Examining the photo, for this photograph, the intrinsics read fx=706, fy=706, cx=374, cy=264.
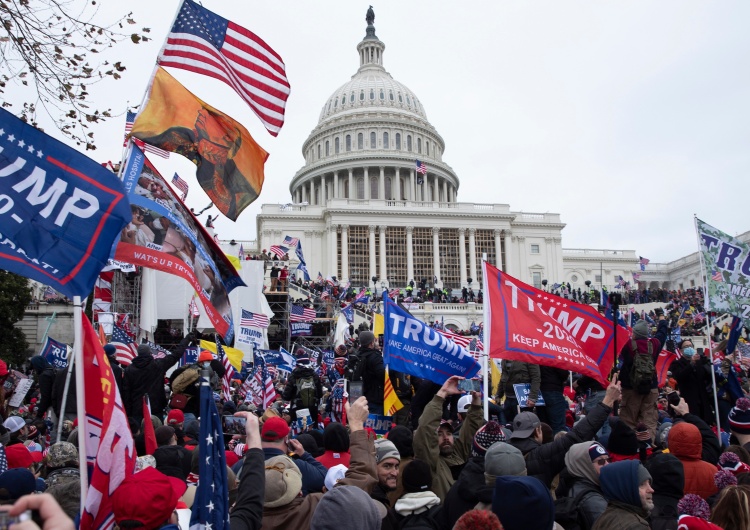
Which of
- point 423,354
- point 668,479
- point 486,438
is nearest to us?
point 668,479

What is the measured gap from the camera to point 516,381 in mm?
8898

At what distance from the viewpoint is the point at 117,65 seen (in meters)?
7.79

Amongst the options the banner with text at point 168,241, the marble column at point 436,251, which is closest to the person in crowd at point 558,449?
the banner with text at point 168,241

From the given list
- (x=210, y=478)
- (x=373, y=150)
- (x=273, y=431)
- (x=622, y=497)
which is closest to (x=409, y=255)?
(x=373, y=150)

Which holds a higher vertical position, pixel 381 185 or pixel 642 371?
pixel 381 185

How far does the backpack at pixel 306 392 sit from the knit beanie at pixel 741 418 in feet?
16.5

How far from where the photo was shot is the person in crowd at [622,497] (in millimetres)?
3684

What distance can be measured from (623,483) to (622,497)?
8 cm

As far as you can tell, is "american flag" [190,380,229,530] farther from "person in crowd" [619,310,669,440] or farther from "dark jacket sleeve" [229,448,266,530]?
"person in crowd" [619,310,669,440]

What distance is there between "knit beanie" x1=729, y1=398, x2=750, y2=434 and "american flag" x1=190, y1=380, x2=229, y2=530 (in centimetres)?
438

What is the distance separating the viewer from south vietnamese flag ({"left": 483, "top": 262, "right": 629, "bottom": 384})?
7023mm

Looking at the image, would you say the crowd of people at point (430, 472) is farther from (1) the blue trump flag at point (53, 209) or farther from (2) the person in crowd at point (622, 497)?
(1) the blue trump flag at point (53, 209)

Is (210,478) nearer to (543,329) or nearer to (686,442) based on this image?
(686,442)

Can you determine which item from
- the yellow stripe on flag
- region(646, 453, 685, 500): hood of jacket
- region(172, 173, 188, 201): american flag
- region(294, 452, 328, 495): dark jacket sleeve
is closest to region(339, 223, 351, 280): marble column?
region(172, 173, 188, 201): american flag
